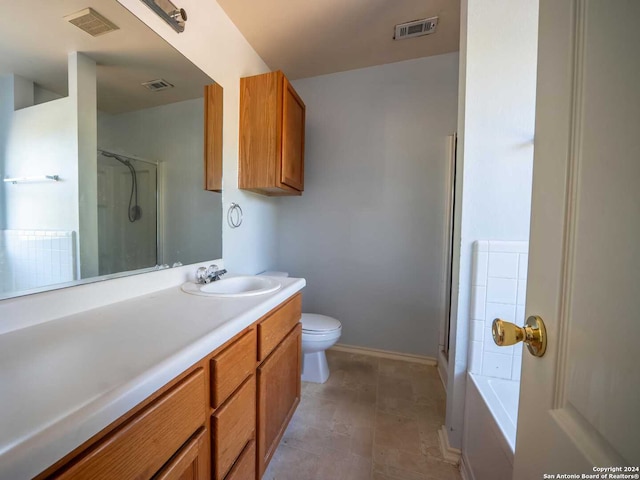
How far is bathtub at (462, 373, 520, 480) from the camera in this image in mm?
828

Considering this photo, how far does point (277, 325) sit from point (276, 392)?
31cm

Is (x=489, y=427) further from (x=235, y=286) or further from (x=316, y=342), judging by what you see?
(x=235, y=286)

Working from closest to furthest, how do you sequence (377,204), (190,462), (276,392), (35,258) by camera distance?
1. (190,462)
2. (35,258)
3. (276,392)
4. (377,204)

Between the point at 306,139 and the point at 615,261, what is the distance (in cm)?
224

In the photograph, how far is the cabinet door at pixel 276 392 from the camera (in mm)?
971

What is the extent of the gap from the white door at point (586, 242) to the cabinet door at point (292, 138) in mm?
1378

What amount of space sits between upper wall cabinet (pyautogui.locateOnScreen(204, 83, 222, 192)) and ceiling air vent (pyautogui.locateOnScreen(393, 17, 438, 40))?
4.22 feet

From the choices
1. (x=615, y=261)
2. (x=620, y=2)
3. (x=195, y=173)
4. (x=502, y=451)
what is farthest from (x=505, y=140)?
(x=195, y=173)

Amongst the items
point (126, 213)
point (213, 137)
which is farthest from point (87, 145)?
point (213, 137)

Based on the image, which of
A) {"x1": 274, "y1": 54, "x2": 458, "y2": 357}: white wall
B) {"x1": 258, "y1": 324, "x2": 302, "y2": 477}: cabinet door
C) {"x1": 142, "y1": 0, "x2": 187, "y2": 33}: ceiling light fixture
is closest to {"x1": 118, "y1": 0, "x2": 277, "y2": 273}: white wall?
{"x1": 142, "y1": 0, "x2": 187, "y2": 33}: ceiling light fixture

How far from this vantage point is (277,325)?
1096 mm

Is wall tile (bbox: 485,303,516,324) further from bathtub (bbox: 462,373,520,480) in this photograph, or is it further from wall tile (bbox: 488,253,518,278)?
bathtub (bbox: 462,373,520,480)

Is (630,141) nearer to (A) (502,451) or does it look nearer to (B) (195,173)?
(A) (502,451)

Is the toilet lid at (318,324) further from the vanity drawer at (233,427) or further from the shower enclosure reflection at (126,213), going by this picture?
the shower enclosure reflection at (126,213)
